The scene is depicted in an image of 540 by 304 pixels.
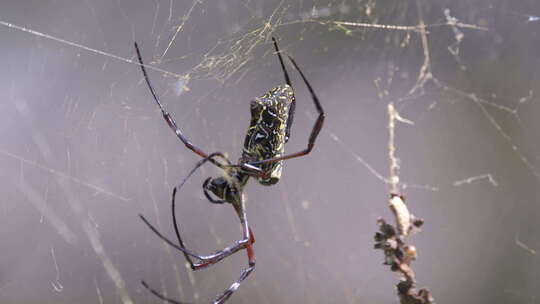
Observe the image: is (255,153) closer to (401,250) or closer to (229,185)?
(229,185)

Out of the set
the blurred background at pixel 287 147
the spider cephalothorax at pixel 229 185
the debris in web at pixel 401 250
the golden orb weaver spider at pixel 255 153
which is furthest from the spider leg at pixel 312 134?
the blurred background at pixel 287 147

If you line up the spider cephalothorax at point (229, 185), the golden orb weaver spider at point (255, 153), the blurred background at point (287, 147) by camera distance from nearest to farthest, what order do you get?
the golden orb weaver spider at point (255, 153), the spider cephalothorax at point (229, 185), the blurred background at point (287, 147)

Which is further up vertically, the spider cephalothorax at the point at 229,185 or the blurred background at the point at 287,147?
the blurred background at the point at 287,147

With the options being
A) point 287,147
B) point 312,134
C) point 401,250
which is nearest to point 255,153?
point 312,134

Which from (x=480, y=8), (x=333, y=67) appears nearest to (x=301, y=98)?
(x=333, y=67)

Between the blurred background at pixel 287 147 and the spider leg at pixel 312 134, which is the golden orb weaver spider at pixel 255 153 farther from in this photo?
the blurred background at pixel 287 147
